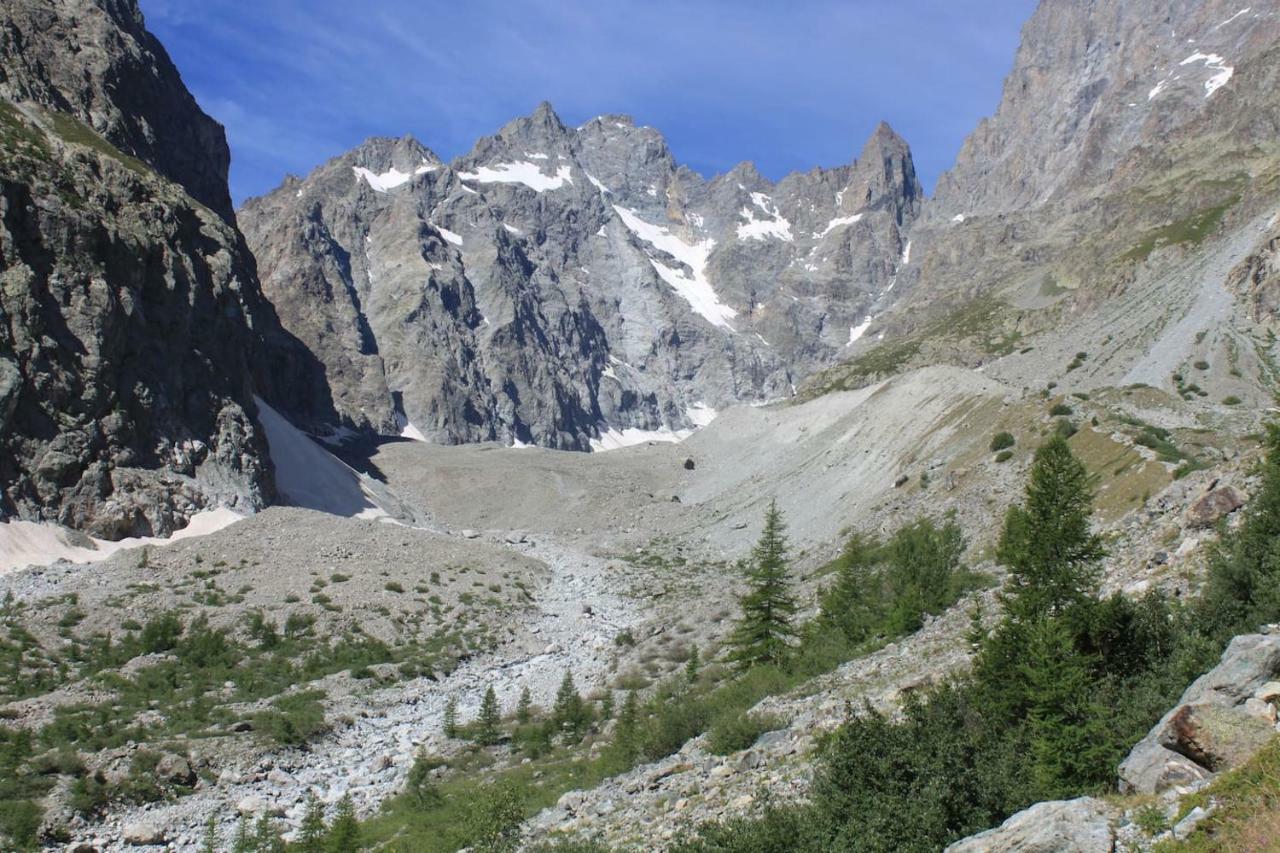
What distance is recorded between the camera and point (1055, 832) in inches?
388

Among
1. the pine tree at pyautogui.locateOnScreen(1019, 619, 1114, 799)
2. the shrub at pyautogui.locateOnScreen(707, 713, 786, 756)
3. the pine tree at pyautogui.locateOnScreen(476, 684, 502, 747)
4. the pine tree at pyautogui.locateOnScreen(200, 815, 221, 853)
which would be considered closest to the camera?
the pine tree at pyautogui.locateOnScreen(1019, 619, 1114, 799)

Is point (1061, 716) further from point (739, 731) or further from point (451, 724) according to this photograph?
point (451, 724)

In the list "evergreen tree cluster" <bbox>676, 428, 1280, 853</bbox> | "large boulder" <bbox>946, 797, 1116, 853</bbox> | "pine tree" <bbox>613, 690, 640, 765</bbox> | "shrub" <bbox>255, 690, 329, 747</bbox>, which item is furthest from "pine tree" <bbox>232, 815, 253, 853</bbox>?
"large boulder" <bbox>946, 797, 1116, 853</bbox>

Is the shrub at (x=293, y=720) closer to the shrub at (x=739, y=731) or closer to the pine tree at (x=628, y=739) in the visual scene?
the pine tree at (x=628, y=739)

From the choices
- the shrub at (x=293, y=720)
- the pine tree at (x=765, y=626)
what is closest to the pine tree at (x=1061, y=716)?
the pine tree at (x=765, y=626)

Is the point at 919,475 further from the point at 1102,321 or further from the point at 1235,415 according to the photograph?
the point at 1102,321

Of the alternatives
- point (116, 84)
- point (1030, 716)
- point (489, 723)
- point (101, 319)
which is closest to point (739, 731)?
point (1030, 716)

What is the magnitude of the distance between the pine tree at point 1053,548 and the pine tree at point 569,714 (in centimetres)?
1511

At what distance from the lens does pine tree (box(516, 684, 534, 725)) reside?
33406 mm

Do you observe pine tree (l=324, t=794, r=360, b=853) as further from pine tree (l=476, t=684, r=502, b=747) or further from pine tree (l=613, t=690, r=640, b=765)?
pine tree (l=476, t=684, r=502, b=747)

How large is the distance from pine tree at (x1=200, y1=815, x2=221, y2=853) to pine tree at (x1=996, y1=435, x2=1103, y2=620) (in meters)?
19.0

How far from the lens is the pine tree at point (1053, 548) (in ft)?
55.7

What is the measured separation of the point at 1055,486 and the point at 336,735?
2600 centimetres

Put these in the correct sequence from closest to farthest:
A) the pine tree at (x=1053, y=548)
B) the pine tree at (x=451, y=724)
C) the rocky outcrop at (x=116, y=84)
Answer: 1. the pine tree at (x=1053, y=548)
2. the pine tree at (x=451, y=724)
3. the rocky outcrop at (x=116, y=84)
